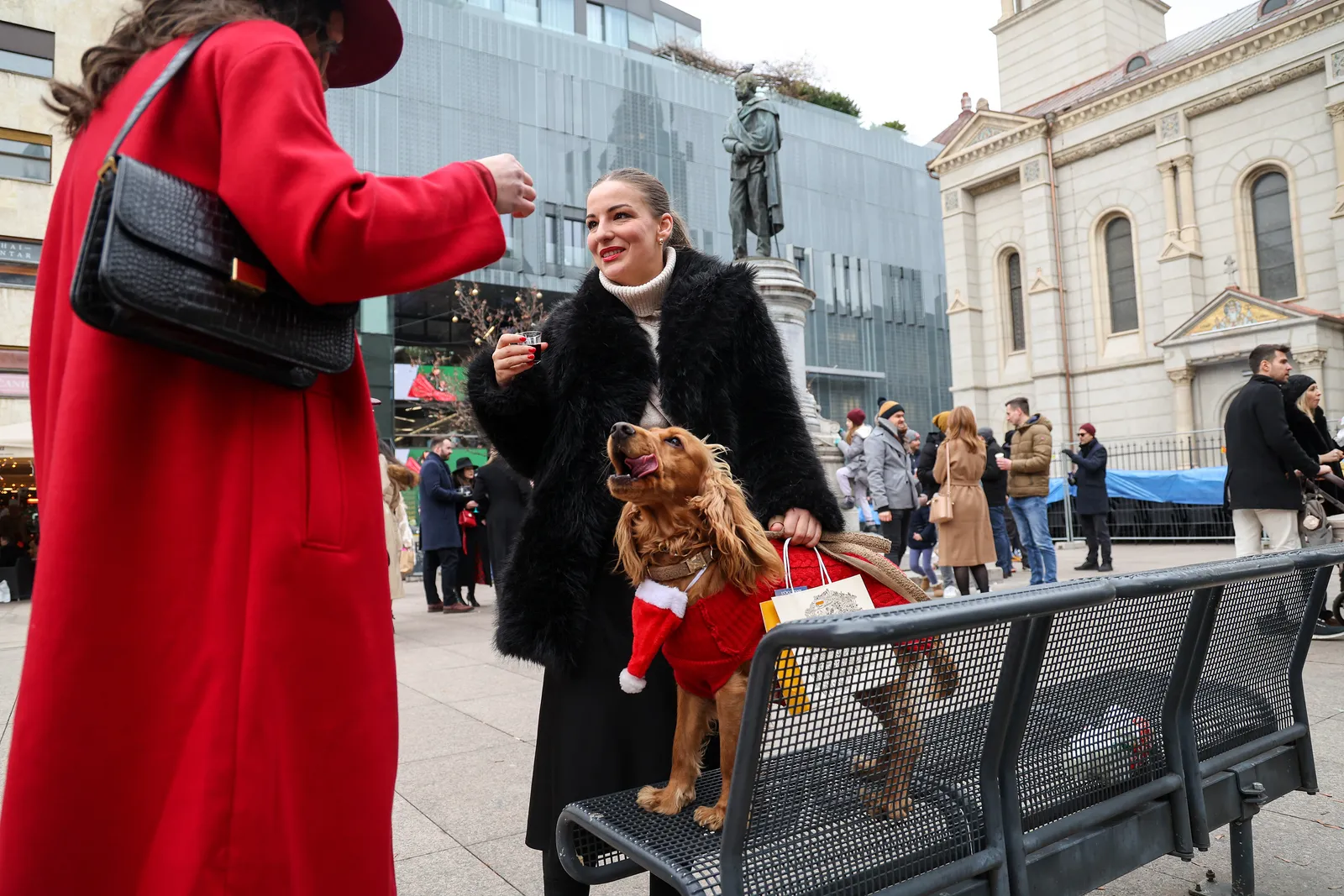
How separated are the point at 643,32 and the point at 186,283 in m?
46.3

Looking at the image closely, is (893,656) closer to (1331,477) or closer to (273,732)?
(273,732)

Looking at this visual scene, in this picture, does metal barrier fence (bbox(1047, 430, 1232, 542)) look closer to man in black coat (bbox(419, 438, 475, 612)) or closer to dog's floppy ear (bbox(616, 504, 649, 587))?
man in black coat (bbox(419, 438, 475, 612))

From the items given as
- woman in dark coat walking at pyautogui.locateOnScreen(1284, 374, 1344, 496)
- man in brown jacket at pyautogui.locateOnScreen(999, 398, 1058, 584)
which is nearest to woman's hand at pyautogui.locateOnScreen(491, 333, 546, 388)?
woman in dark coat walking at pyautogui.locateOnScreen(1284, 374, 1344, 496)

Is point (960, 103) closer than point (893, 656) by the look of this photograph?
No

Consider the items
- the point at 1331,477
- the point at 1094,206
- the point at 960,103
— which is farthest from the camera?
the point at 960,103

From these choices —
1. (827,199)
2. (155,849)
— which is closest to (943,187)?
(827,199)

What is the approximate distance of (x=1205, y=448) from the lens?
71.2 ft

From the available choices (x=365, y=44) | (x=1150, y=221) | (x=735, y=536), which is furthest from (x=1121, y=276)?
(x=365, y=44)

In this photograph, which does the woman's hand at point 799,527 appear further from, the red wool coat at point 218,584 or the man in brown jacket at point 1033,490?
the man in brown jacket at point 1033,490

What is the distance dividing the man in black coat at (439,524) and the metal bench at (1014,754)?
873 centimetres

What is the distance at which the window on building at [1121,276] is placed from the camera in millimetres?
28750

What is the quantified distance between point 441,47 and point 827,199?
19.2m

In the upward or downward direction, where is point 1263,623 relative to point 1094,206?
downward

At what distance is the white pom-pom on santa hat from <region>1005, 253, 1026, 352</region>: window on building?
3249 cm
